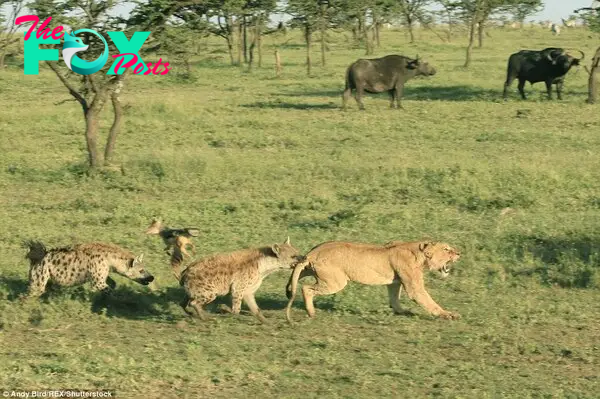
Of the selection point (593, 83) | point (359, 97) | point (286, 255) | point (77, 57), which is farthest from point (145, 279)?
point (593, 83)

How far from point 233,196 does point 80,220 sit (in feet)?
6.48

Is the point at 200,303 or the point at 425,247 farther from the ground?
the point at 425,247

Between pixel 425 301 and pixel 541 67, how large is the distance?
55.2 feet

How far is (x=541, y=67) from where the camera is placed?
23.4 m

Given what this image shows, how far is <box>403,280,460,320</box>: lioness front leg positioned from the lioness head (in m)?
0.25

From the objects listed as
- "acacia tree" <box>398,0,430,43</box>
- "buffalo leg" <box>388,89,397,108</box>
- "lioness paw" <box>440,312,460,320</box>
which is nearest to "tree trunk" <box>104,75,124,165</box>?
"lioness paw" <box>440,312,460,320</box>

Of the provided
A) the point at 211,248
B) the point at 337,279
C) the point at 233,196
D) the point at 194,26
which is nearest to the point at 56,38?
the point at 194,26

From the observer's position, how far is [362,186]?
1272cm

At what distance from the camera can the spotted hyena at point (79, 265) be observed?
7.78 metres

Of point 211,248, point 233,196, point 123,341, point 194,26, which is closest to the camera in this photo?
point 123,341

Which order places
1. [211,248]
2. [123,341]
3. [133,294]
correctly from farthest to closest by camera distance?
[211,248], [133,294], [123,341]

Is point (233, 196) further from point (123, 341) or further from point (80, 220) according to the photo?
point (123, 341)

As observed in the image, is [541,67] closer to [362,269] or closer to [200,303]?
Result: [362,269]

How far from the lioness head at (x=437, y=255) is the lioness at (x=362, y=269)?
0.09 feet
